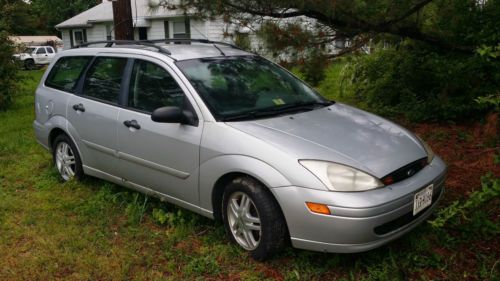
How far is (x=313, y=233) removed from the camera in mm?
3057

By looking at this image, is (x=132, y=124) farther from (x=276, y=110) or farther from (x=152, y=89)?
(x=276, y=110)

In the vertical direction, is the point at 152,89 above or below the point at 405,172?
above

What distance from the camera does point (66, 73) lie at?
5316mm

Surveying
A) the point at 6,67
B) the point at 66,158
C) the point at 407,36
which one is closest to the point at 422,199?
the point at 407,36

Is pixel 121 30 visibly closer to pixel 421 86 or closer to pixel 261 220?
pixel 421 86

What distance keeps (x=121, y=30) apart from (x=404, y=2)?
4.50 meters

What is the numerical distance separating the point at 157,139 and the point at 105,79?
1.22 metres

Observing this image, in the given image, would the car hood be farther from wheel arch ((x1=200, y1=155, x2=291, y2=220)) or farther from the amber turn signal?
the amber turn signal

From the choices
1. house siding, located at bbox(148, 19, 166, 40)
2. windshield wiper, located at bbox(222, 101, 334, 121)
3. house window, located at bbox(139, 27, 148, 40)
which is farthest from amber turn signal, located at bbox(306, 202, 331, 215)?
house window, located at bbox(139, 27, 148, 40)

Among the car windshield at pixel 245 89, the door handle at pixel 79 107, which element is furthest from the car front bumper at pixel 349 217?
the door handle at pixel 79 107

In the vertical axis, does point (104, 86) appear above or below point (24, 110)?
above

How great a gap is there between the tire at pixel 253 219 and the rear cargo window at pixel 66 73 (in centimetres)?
252

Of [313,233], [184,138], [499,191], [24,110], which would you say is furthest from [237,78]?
[24,110]

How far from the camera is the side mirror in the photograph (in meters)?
3.64
